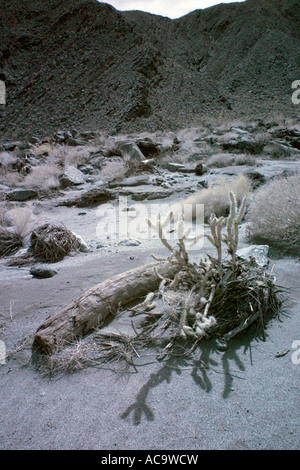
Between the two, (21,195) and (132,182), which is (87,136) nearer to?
(132,182)

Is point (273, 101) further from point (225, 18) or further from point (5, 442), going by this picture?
point (5, 442)

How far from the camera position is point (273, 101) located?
98.5 feet

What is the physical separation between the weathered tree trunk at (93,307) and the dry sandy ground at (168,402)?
22 cm

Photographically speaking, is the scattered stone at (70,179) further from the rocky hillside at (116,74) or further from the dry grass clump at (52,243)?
the rocky hillside at (116,74)

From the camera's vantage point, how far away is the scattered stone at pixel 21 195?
8156 millimetres

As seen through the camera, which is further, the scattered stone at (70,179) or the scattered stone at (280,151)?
the scattered stone at (280,151)

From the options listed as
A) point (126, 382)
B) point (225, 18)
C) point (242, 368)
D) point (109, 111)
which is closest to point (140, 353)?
point (126, 382)

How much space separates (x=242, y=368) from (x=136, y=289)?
1203 millimetres

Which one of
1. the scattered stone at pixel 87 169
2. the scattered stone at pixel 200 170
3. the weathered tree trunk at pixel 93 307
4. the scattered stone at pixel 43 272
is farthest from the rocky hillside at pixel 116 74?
the weathered tree trunk at pixel 93 307

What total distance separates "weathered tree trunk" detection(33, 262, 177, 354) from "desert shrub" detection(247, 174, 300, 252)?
1.66 m

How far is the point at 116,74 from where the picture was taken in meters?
28.1

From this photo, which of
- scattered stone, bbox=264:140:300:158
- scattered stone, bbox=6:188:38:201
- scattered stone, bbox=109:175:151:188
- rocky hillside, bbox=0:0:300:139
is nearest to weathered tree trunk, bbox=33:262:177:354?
scattered stone, bbox=109:175:151:188

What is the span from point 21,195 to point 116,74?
23796mm

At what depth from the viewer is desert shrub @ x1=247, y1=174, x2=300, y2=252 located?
3.83m
